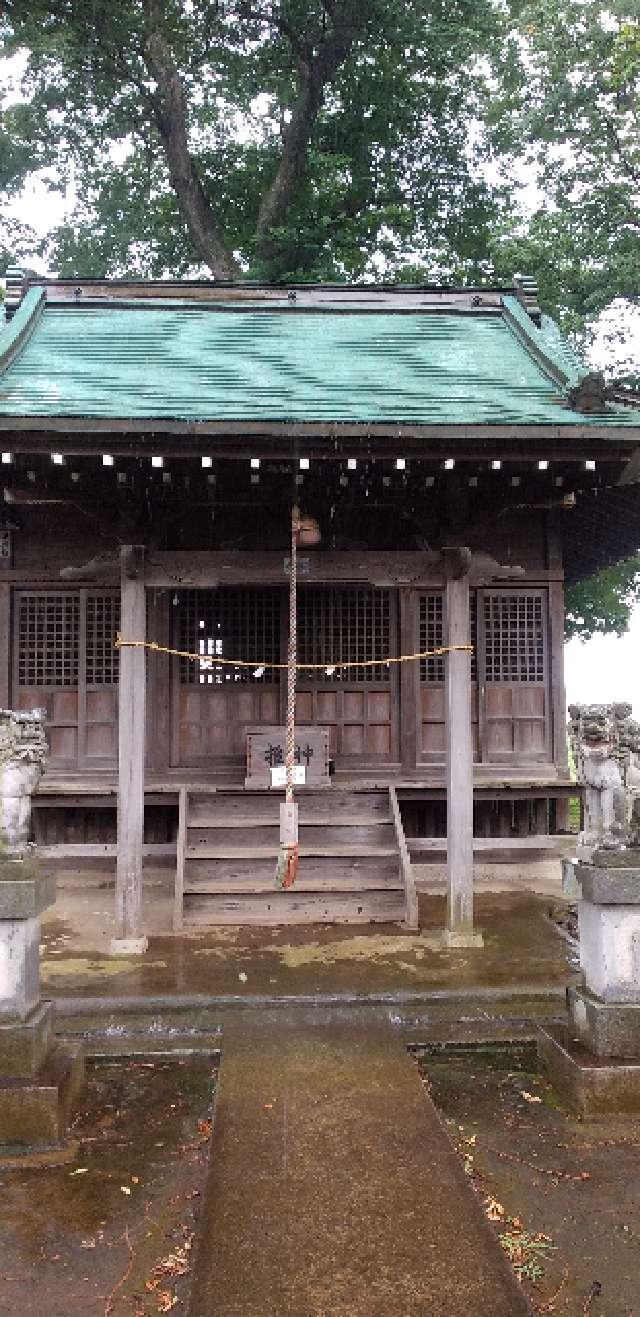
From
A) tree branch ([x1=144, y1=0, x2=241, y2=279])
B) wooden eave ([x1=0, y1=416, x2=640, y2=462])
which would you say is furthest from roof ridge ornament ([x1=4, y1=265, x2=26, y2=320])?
tree branch ([x1=144, y1=0, x2=241, y2=279])

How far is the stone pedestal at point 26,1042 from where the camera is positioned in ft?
13.7

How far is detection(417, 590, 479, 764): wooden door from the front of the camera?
10039 mm

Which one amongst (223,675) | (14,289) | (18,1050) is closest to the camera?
(18,1050)

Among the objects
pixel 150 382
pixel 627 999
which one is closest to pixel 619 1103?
pixel 627 999

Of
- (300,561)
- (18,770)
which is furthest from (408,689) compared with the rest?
(18,770)

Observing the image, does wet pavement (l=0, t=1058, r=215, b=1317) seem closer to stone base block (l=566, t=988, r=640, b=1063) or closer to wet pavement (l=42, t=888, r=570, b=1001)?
wet pavement (l=42, t=888, r=570, b=1001)

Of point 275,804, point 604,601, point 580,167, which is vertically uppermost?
point 580,167

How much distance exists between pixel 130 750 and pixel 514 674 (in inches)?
198

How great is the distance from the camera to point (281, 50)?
70.9 ft

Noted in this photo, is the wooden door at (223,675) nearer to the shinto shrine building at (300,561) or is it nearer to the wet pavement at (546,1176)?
the shinto shrine building at (300,561)

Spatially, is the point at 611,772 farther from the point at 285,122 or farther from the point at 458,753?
the point at 285,122

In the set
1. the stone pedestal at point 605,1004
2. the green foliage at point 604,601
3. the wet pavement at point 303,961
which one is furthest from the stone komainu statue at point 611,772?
the green foliage at point 604,601

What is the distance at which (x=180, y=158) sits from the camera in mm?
21438

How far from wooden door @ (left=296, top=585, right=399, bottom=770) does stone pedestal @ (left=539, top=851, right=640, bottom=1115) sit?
5196 millimetres
